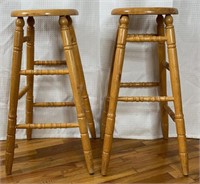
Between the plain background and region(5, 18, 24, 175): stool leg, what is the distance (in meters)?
0.28

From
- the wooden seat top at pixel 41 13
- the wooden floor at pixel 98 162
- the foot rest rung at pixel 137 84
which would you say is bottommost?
the wooden floor at pixel 98 162

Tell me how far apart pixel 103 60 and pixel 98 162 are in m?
0.44

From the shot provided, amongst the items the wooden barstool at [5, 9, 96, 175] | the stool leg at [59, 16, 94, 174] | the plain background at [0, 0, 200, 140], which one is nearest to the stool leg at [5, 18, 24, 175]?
the wooden barstool at [5, 9, 96, 175]

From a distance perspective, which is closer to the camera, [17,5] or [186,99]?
[17,5]

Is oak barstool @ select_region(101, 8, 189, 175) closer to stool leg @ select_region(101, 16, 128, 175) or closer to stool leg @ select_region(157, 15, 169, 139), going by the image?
stool leg @ select_region(101, 16, 128, 175)

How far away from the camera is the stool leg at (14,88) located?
3.37ft

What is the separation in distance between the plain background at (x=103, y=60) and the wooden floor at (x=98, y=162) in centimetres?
8

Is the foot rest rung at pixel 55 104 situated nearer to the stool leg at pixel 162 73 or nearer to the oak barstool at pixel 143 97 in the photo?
the oak barstool at pixel 143 97

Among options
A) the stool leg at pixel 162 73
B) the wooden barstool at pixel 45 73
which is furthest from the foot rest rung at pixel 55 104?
the stool leg at pixel 162 73

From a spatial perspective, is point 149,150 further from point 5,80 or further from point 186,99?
point 5,80

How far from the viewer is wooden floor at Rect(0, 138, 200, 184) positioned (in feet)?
3.51

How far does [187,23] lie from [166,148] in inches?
21.8

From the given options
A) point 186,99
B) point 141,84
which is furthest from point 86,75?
point 186,99

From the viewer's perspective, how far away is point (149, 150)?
128 centimetres
